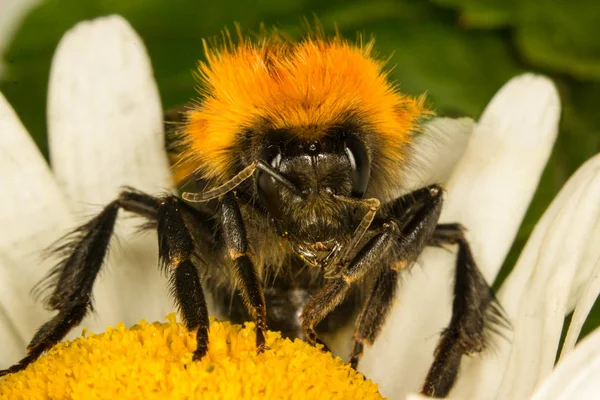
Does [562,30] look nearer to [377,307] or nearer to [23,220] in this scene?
[377,307]

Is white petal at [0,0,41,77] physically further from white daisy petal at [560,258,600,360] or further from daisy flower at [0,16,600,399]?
white daisy petal at [560,258,600,360]

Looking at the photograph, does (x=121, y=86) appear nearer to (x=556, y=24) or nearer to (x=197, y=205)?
(x=197, y=205)

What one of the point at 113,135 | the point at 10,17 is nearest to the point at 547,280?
the point at 113,135

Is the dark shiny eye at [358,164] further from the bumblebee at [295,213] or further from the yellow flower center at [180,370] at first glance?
the yellow flower center at [180,370]

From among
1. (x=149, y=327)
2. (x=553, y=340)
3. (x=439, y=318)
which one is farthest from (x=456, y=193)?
(x=149, y=327)

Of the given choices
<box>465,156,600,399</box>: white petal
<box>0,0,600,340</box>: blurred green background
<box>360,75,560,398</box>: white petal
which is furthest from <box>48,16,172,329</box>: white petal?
<box>465,156,600,399</box>: white petal

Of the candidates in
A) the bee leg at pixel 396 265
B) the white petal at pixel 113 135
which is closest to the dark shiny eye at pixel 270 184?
the bee leg at pixel 396 265
